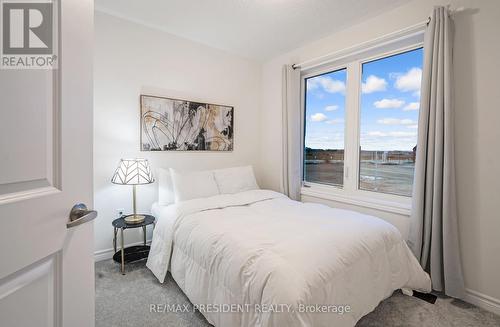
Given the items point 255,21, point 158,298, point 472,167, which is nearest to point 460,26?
point 472,167

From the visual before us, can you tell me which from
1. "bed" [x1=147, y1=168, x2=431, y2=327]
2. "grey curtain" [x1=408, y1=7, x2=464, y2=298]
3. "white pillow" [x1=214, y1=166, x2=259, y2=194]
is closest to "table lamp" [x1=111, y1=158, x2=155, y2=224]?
"bed" [x1=147, y1=168, x2=431, y2=327]

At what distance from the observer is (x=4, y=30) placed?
57 cm

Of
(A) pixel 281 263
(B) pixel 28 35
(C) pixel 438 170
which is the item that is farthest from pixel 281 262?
(C) pixel 438 170

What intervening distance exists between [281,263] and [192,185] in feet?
5.14

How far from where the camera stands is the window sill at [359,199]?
233 cm

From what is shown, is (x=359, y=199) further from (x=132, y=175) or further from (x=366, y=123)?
(x=132, y=175)

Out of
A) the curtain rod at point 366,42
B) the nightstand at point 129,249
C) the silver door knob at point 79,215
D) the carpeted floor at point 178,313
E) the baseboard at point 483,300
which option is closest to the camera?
the silver door knob at point 79,215

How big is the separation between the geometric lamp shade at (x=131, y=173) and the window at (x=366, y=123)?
202 cm

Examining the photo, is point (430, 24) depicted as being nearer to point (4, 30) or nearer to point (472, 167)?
point (472, 167)

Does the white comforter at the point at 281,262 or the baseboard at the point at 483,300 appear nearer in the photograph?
the white comforter at the point at 281,262

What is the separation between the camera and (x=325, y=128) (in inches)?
125

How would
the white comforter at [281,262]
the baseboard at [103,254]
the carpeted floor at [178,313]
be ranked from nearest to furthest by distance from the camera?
1. the white comforter at [281,262]
2. the carpeted floor at [178,313]
3. the baseboard at [103,254]

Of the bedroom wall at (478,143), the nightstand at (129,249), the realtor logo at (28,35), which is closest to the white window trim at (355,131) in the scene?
the bedroom wall at (478,143)

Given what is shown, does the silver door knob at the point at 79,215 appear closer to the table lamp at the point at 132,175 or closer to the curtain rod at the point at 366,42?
the table lamp at the point at 132,175
